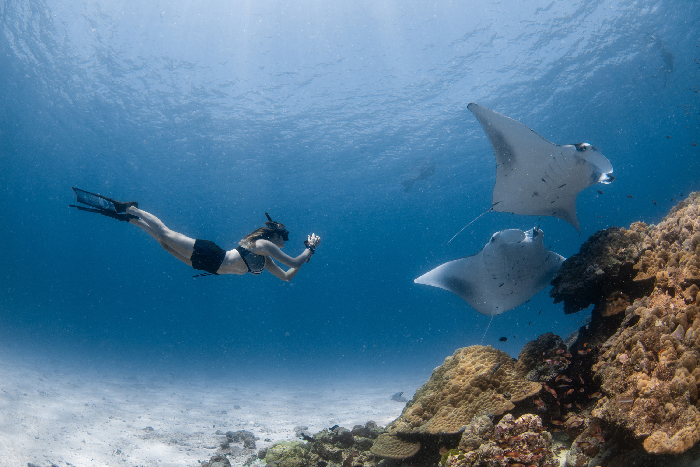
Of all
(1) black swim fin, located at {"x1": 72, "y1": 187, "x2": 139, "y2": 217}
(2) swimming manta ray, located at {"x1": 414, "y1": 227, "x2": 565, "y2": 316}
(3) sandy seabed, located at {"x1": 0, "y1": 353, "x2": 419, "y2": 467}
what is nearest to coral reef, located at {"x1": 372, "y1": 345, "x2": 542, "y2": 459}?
(2) swimming manta ray, located at {"x1": 414, "y1": 227, "x2": 565, "y2": 316}

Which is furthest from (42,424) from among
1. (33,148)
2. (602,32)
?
(33,148)

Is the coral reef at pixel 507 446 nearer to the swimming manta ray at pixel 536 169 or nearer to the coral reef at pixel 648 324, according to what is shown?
the coral reef at pixel 648 324

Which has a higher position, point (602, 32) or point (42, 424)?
point (602, 32)

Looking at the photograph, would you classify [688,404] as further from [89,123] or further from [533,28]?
[89,123]

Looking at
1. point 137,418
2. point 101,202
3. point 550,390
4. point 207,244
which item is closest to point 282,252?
point 207,244

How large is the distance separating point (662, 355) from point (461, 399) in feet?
7.20

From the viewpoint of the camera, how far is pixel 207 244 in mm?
5051

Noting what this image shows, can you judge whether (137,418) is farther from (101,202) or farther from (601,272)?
(601,272)

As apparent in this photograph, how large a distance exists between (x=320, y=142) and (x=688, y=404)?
29.2 meters

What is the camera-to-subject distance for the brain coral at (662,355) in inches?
90.4

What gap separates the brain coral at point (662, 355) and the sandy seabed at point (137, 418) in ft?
22.5

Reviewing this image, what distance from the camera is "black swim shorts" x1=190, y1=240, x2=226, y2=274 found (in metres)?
5.02

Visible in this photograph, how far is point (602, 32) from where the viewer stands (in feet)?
65.8

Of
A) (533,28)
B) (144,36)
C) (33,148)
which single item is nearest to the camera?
(533,28)
